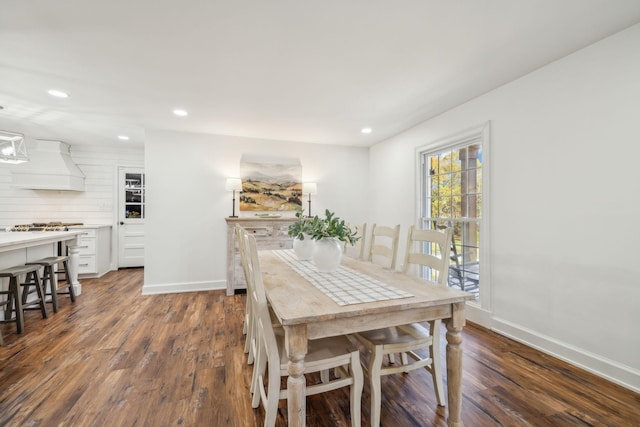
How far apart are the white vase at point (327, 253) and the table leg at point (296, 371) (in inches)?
29.9

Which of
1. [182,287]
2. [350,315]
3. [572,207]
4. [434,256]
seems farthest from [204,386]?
[572,207]

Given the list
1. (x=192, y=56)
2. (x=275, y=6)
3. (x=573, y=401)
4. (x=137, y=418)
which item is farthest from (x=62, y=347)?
(x=573, y=401)

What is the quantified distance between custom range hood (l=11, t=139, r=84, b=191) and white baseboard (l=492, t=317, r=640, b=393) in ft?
22.1

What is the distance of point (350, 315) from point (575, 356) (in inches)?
82.3

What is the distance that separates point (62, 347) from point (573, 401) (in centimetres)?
382

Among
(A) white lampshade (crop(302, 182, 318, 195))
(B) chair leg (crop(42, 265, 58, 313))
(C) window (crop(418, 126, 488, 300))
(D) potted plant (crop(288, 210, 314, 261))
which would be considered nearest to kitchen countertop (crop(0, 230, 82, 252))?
(B) chair leg (crop(42, 265, 58, 313))

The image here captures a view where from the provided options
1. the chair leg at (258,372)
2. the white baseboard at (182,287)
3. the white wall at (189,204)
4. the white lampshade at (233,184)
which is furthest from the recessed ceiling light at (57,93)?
the chair leg at (258,372)

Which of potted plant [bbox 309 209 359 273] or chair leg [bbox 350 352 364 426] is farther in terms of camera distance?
potted plant [bbox 309 209 359 273]

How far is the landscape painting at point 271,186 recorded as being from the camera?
14.5 feet

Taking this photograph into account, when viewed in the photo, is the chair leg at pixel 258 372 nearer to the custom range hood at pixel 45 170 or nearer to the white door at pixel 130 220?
the white door at pixel 130 220

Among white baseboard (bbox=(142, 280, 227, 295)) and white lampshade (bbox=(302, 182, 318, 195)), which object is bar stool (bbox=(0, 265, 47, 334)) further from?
white lampshade (bbox=(302, 182, 318, 195))

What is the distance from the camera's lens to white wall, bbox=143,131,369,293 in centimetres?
403

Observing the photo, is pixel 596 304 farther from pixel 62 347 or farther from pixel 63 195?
pixel 63 195

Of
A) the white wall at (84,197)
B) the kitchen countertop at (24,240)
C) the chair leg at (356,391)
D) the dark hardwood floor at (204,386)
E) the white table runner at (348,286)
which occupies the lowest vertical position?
the dark hardwood floor at (204,386)
